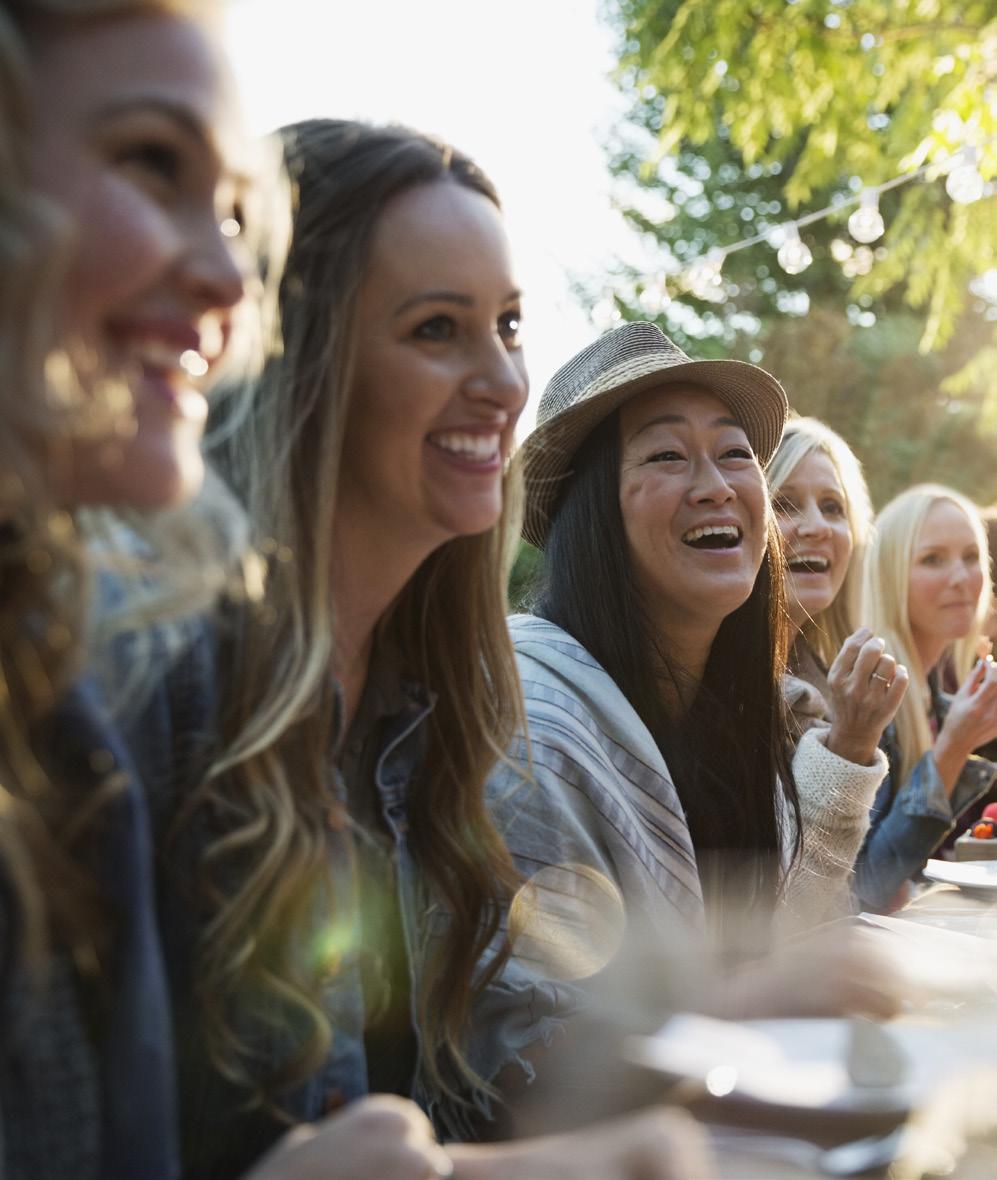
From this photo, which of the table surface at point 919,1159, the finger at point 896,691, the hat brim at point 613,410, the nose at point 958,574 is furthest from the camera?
the nose at point 958,574

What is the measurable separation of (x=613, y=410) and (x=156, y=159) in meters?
1.92

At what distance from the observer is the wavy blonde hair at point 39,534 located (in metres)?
0.94

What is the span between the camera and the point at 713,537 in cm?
283

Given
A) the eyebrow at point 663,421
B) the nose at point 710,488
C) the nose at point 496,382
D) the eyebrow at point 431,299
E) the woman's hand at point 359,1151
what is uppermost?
the eyebrow at point 431,299

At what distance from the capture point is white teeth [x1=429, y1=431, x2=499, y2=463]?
5.74ft

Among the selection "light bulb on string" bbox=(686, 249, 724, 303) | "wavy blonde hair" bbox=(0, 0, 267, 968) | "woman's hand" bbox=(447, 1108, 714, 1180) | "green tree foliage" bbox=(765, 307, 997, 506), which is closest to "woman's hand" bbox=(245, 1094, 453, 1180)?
"woman's hand" bbox=(447, 1108, 714, 1180)

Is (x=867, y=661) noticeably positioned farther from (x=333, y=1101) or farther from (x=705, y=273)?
(x=705, y=273)

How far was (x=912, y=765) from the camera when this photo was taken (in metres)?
4.16

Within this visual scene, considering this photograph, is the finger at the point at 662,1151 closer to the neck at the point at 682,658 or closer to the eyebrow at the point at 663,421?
the neck at the point at 682,658

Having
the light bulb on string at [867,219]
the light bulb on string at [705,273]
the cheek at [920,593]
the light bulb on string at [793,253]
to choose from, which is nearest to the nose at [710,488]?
the cheek at [920,593]

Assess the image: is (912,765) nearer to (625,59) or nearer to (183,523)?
(183,523)

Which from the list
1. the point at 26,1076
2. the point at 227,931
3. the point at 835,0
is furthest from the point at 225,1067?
the point at 835,0

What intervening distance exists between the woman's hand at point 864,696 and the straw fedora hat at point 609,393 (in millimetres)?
570

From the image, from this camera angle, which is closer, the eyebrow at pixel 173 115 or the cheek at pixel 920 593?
the eyebrow at pixel 173 115
